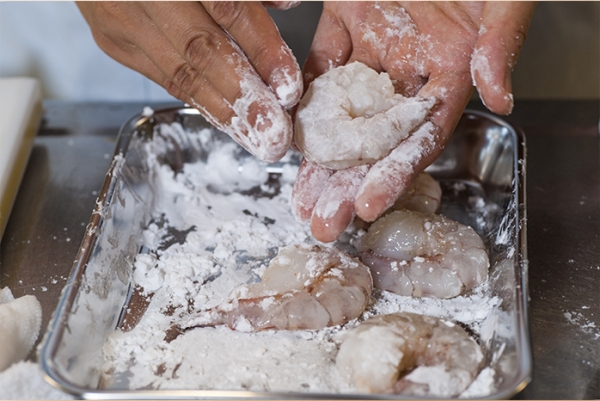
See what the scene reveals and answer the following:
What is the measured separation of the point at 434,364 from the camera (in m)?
1.13

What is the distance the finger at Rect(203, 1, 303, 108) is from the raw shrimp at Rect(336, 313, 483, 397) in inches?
18.9

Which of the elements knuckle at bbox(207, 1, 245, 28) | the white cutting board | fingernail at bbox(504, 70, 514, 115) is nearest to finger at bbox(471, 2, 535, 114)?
fingernail at bbox(504, 70, 514, 115)

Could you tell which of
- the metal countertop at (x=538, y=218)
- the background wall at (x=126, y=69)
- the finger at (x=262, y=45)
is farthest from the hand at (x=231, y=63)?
the background wall at (x=126, y=69)

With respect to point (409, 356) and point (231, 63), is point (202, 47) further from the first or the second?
point (409, 356)

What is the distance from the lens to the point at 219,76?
1.26m

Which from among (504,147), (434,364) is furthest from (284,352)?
(504,147)

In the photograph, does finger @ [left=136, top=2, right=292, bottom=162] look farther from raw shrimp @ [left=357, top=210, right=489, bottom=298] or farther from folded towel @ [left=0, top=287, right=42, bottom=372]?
folded towel @ [left=0, top=287, right=42, bottom=372]

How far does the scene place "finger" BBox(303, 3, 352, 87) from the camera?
5.00ft

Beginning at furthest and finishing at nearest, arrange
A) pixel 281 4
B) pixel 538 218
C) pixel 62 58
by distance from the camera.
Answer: pixel 62 58
pixel 538 218
pixel 281 4

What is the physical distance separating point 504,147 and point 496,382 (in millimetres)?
757

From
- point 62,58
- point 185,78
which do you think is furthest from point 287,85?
point 62,58

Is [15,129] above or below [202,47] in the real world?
below

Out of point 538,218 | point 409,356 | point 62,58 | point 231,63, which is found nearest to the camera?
point 409,356

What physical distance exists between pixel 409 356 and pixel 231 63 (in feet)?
2.17
